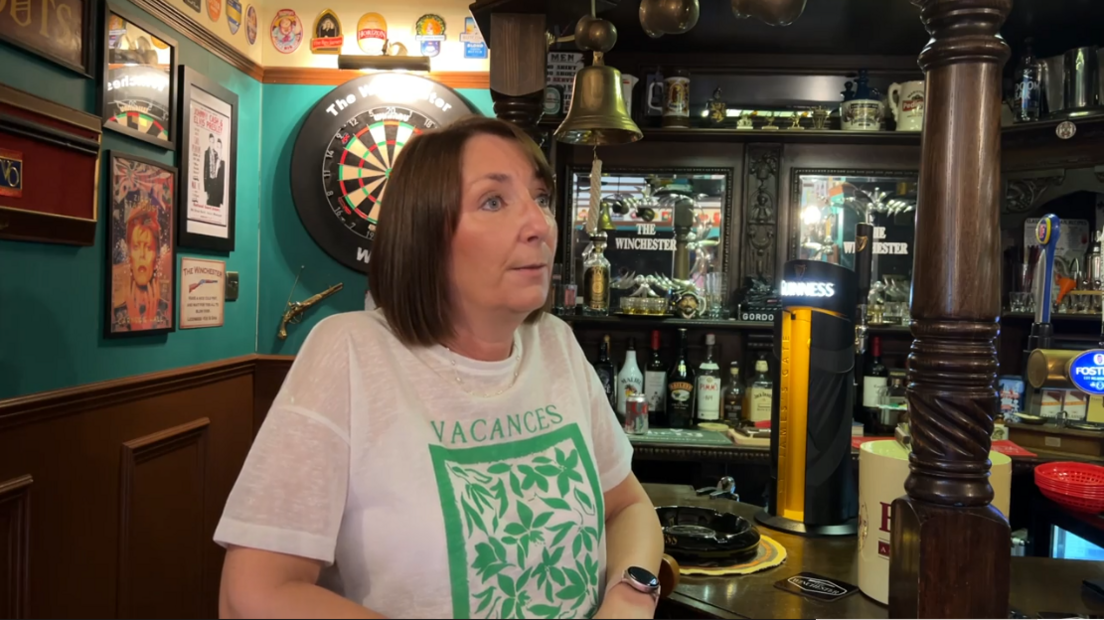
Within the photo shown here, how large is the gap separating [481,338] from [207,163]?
2.10 metres

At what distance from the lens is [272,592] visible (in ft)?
2.63

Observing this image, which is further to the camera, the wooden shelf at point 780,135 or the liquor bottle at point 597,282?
the liquor bottle at point 597,282

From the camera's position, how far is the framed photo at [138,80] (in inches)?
85.2

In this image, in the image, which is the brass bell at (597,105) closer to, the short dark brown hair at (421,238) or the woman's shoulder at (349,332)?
the short dark brown hair at (421,238)

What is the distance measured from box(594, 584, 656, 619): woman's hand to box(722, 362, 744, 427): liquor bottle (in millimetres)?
2101

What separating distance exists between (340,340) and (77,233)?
59.3 inches

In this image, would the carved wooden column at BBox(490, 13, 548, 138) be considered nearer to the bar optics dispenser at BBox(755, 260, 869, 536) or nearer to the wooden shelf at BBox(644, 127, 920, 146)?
the bar optics dispenser at BBox(755, 260, 869, 536)

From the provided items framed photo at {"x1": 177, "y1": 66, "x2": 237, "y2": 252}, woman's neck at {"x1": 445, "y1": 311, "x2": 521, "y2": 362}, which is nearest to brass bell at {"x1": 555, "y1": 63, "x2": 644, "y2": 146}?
woman's neck at {"x1": 445, "y1": 311, "x2": 521, "y2": 362}

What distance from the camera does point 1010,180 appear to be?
2.81 metres

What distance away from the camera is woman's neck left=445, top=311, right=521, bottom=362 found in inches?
41.4

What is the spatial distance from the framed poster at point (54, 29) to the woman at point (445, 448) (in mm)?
1381

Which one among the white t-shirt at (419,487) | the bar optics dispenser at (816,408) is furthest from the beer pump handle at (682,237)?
the white t-shirt at (419,487)

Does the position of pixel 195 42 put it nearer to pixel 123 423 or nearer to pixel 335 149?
pixel 335 149

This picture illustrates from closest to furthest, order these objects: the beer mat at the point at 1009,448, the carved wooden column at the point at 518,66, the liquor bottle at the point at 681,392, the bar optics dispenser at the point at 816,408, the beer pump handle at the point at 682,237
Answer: the bar optics dispenser at the point at 816,408 < the carved wooden column at the point at 518,66 < the beer mat at the point at 1009,448 < the liquor bottle at the point at 681,392 < the beer pump handle at the point at 682,237
